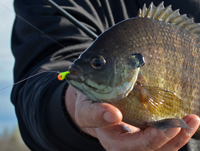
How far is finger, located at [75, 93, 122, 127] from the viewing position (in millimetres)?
1096

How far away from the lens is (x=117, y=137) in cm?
127

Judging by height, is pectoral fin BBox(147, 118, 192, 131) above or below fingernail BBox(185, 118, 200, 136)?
above

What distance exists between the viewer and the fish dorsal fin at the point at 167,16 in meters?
1.36

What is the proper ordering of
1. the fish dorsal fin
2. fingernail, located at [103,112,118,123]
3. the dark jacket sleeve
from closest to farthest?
fingernail, located at [103,112,118,123] < the fish dorsal fin < the dark jacket sleeve

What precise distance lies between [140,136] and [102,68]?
0.44 m

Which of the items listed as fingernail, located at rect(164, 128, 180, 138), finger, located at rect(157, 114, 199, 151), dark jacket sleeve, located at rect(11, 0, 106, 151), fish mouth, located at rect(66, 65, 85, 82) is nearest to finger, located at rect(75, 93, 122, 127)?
fish mouth, located at rect(66, 65, 85, 82)

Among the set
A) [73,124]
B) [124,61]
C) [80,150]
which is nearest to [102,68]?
[124,61]

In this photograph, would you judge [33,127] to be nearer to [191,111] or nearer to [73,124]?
[73,124]

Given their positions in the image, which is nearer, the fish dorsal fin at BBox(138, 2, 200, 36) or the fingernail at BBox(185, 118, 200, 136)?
the fingernail at BBox(185, 118, 200, 136)

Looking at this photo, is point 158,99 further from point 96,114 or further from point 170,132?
point 96,114

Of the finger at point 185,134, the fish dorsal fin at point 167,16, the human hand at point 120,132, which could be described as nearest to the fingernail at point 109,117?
the human hand at point 120,132

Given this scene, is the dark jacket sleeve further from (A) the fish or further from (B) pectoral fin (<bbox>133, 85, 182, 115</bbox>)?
(B) pectoral fin (<bbox>133, 85, 182, 115</bbox>)

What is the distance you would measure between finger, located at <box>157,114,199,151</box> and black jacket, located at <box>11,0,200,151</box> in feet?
2.37

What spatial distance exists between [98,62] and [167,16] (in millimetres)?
588
